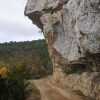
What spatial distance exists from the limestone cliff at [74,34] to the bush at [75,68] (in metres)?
0.30

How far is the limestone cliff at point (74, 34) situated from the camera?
58.9ft

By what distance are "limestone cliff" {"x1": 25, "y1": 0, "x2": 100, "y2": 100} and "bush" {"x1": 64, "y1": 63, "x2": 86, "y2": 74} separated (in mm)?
301

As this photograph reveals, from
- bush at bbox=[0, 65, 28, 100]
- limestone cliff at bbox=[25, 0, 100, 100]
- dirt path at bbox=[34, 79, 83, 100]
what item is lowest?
dirt path at bbox=[34, 79, 83, 100]

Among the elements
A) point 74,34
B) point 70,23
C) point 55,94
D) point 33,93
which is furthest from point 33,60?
point 70,23

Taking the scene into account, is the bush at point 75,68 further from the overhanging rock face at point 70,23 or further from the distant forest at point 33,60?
the distant forest at point 33,60

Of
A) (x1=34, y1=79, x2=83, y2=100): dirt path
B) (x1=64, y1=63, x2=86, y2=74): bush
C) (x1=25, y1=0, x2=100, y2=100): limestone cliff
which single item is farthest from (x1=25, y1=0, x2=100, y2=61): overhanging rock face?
(x1=34, y1=79, x2=83, y2=100): dirt path

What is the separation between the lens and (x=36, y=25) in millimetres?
33844

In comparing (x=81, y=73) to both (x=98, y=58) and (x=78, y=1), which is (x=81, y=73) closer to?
(x=98, y=58)

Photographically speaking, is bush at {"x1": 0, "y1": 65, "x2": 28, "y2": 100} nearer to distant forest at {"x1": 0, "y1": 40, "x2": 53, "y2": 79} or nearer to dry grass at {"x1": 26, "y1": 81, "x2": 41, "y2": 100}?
dry grass at {"x1": 26, "y1": 81, "x2": 41, "y2": 100}

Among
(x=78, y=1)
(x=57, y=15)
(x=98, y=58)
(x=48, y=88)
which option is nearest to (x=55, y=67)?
(x=48, y=88)

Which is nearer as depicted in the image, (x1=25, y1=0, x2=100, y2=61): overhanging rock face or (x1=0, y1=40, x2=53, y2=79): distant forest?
(x1=25, y1=0, x2=100, y2=61): overhanging rock face

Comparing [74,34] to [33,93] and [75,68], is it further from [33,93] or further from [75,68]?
[33,93]

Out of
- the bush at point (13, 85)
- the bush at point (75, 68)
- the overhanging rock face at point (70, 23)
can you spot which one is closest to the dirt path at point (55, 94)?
the bush at point (13, 85)

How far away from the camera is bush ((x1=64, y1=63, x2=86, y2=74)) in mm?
26047
